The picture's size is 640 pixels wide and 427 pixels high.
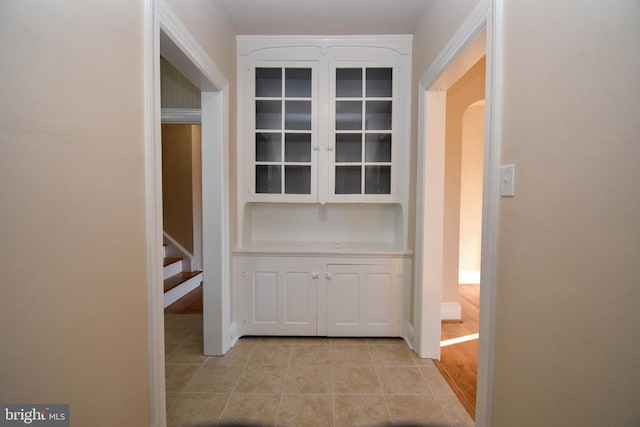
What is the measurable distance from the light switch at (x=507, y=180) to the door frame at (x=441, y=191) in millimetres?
31

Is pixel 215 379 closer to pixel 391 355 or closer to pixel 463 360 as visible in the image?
pixel 391 355

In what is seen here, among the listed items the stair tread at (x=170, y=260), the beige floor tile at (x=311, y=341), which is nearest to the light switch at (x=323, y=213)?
the beige floor tile at (x=311, y=341)

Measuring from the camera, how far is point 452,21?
1609 mm

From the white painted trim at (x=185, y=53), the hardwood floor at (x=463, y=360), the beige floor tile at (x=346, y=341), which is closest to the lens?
the white painted trim at (x=185, y=53)

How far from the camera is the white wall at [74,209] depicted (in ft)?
2.36

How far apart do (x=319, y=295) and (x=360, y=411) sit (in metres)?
0.96

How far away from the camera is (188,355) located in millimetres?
2189

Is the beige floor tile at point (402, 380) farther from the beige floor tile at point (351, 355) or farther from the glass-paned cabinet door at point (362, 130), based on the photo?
the glass-paned cabinet door at point (362, 130)

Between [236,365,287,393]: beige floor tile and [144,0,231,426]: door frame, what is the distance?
373mm

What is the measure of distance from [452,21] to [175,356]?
3.10 meters

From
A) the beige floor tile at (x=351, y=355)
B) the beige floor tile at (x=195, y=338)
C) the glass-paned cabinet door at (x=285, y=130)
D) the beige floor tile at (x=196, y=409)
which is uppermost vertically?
the glass-paned cabinet door at (x=285, y=130)

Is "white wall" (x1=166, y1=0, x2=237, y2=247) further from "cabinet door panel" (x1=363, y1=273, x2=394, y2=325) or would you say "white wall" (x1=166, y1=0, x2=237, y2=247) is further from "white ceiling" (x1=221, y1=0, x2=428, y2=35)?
"cabinet door panel" (x1=363, y1=273, x2=394, y2=325)

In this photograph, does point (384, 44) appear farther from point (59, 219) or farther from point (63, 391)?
point (63, 391)

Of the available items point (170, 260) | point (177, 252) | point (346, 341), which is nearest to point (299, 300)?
point (346, 341)
